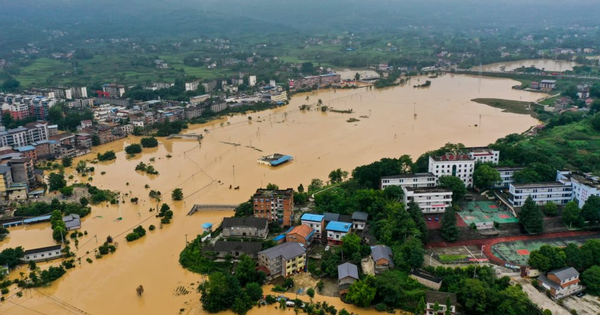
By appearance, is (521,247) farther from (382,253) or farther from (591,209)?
(382,253)

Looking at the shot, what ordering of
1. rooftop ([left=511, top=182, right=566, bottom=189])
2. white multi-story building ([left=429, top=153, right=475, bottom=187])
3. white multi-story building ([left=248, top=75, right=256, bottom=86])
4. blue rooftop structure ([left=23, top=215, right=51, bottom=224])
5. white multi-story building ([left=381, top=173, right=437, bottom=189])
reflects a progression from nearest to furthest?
rooftop ([left=511, top=182, right=566, bottom=189]), blue rooftop structure ([left=23, top=215, right=51, bottom=224]), white multi-story building ([left=381, top=173, right=437, bottom=189]), white multi-story building ([left=429, top=153, right=475, bottom=187]), white multi-story building ([left=248, top=75, right=256, bottom=86])

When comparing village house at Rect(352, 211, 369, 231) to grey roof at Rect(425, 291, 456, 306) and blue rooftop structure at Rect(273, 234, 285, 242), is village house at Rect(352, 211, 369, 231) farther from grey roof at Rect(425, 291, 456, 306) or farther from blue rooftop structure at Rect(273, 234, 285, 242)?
grey roof at Rect(425, 291, 456, 306)

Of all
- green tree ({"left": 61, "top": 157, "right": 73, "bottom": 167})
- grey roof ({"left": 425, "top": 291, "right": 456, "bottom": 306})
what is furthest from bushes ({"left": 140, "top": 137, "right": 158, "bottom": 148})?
grey roof ({"left": 425, "top": 291, "right": 456, "bottom": 306})

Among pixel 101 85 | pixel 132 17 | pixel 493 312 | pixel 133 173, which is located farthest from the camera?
pixel 132 17

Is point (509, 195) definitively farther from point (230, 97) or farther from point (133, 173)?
point (230, 97)

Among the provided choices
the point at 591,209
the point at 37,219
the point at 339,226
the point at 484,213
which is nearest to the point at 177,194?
the point at 37,219

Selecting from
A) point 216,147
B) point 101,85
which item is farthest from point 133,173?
point 101,85

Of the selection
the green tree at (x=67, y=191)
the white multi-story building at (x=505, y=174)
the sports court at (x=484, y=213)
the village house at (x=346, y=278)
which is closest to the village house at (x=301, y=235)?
the village house at (x=346, y=278)

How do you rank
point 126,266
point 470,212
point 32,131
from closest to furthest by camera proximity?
point 126,266, point 470,212, point 32,131
